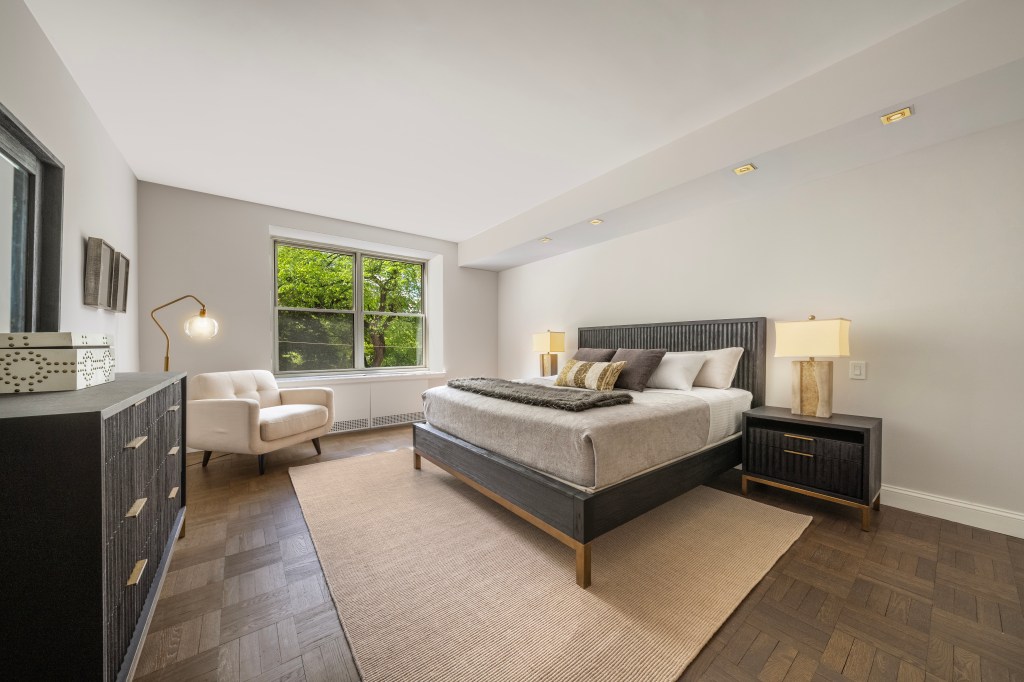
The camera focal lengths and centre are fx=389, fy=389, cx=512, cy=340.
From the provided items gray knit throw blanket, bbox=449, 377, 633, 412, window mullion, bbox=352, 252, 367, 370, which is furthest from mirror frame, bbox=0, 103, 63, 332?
window mullion, bbox=352, 252, 367, 370

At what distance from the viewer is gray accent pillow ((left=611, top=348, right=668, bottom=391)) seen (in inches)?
125

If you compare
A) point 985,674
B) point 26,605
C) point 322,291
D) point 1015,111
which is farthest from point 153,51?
point 1015,111

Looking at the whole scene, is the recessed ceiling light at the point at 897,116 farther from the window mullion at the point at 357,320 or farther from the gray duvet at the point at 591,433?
the window mullion at the point at 357,320

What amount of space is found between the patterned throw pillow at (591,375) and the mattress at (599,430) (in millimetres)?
319

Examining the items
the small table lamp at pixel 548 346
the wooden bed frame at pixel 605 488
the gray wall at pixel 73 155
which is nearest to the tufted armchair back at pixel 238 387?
the gray wall at pixel 73 155

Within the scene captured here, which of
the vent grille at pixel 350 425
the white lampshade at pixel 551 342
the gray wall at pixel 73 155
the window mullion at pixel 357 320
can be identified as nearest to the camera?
the gray wall at pixel 73 155

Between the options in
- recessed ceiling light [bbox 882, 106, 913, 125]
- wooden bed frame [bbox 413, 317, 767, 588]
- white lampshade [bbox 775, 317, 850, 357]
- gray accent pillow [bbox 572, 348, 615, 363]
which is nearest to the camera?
wooden bed frame [bbox 413, 317, 767, 588]

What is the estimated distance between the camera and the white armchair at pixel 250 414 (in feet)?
9.94

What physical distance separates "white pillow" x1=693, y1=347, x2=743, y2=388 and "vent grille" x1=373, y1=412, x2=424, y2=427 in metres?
3.17

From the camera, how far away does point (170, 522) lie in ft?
5.94

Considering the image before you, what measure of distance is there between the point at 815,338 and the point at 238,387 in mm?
4596

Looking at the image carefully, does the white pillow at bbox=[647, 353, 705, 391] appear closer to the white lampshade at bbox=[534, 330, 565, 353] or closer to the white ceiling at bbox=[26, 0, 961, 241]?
the white lampshade at bbox=[534, 330, 565, 353]

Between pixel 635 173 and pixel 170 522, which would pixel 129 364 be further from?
pixel 635 173

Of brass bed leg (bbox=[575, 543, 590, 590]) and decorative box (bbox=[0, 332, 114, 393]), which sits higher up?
decorative box (bbox=[0, 332, 114, 393])
